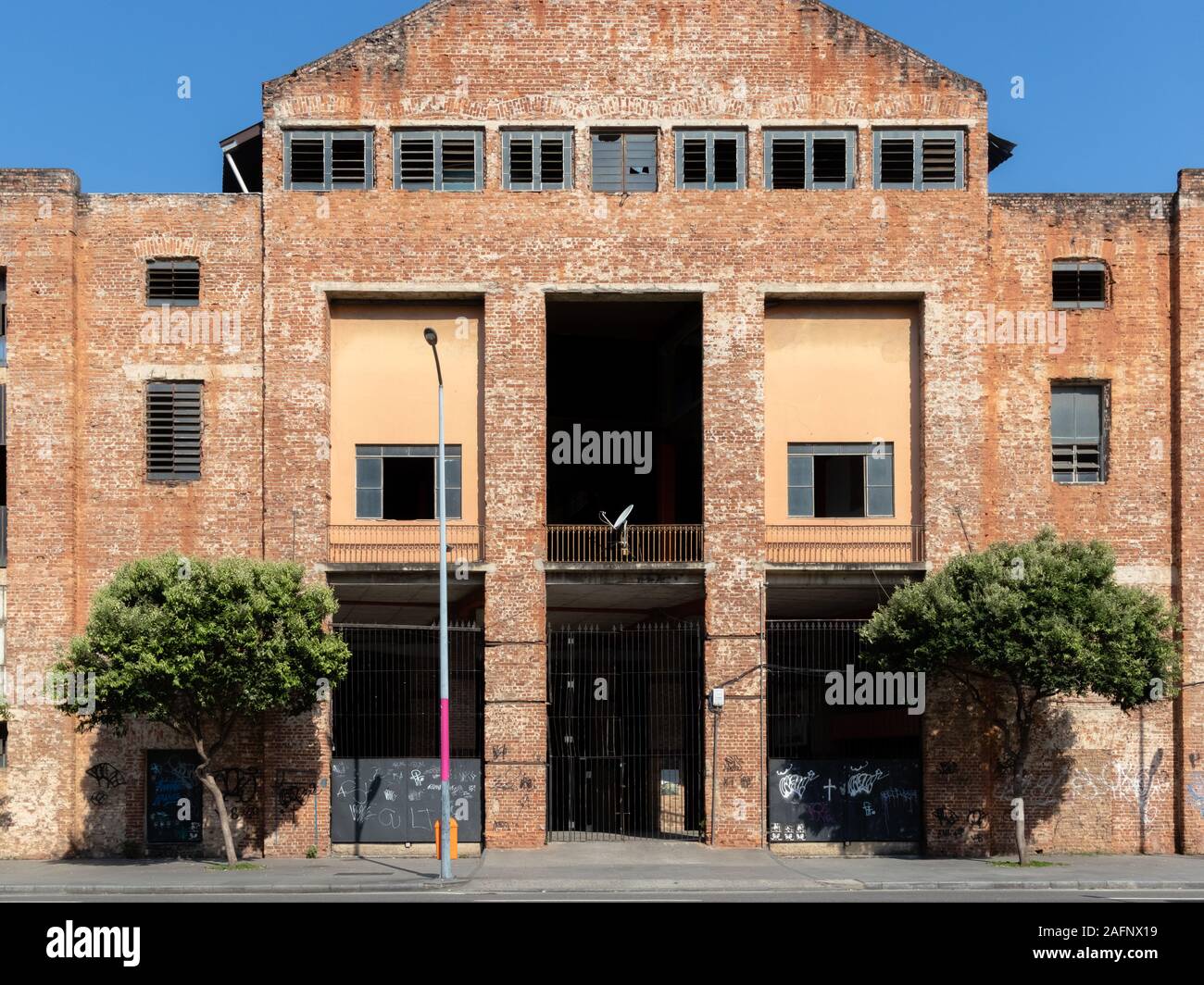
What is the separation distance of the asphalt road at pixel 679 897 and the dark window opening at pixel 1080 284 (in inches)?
519

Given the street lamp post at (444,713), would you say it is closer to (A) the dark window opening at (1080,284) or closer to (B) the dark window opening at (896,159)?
(B) the dark window opening at (896,159)

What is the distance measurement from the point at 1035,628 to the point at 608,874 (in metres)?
9.20

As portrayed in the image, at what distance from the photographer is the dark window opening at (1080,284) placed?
1325 inches

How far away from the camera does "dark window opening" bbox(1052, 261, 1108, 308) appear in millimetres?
33656

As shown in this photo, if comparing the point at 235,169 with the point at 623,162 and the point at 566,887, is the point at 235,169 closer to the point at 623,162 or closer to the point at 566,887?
the point at 623,162

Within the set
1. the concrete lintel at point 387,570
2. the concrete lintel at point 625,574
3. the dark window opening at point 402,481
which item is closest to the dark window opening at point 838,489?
the concrete lintel at point 625,574

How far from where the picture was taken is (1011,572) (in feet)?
97.7

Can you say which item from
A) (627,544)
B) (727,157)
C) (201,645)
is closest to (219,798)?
(201,645)

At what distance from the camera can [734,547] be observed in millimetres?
32781

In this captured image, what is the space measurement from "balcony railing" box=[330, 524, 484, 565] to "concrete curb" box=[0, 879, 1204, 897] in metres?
8.19

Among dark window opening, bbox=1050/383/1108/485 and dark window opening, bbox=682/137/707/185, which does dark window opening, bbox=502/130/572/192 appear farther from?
dark window opening, bbox=1050/383/1108/485

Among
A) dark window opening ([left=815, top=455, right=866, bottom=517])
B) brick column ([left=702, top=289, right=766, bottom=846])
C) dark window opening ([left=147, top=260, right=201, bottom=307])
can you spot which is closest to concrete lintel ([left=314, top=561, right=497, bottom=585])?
brick column ([left=702, top=289, right=766, bottom=846])

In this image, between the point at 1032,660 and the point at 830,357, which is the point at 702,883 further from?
the point at 830,357

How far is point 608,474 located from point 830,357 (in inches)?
377
